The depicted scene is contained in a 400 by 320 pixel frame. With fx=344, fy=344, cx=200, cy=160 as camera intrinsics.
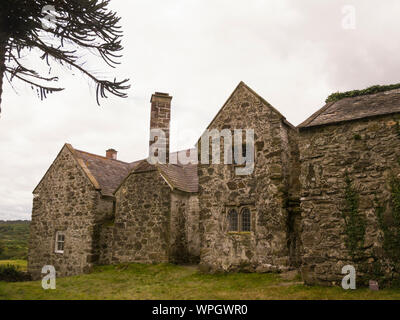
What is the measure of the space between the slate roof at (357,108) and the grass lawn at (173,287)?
201 inches

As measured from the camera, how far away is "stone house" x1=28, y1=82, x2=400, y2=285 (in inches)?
412

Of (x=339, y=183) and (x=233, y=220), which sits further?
(x=233, y=220)

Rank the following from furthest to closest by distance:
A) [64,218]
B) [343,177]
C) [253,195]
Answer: [64,218], [253,195], [343,177]

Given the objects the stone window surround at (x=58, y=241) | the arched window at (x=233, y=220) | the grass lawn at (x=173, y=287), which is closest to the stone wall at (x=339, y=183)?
the grass lawn at (x=173, y=287)

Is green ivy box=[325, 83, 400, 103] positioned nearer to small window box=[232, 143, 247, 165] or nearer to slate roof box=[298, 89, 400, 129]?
slate roof box=[298, 89, 400, 129]

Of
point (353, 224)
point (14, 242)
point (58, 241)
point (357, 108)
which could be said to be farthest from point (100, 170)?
point (14, 242)

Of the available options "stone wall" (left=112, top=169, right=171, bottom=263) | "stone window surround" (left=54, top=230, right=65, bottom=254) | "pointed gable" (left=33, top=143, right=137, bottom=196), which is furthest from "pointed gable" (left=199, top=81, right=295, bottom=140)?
"stone window surround" (left=54, top=230, right=65, bottom=254)

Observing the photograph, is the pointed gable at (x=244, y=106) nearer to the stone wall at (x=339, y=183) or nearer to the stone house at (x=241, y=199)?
the stone house at (x=241, y=199)

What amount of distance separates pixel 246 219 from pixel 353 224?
4.82m

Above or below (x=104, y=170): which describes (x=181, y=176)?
below

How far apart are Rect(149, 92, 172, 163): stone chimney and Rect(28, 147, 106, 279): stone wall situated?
5036mm

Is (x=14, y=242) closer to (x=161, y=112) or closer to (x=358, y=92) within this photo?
(x=161, y=112)

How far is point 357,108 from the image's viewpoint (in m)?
11.6
